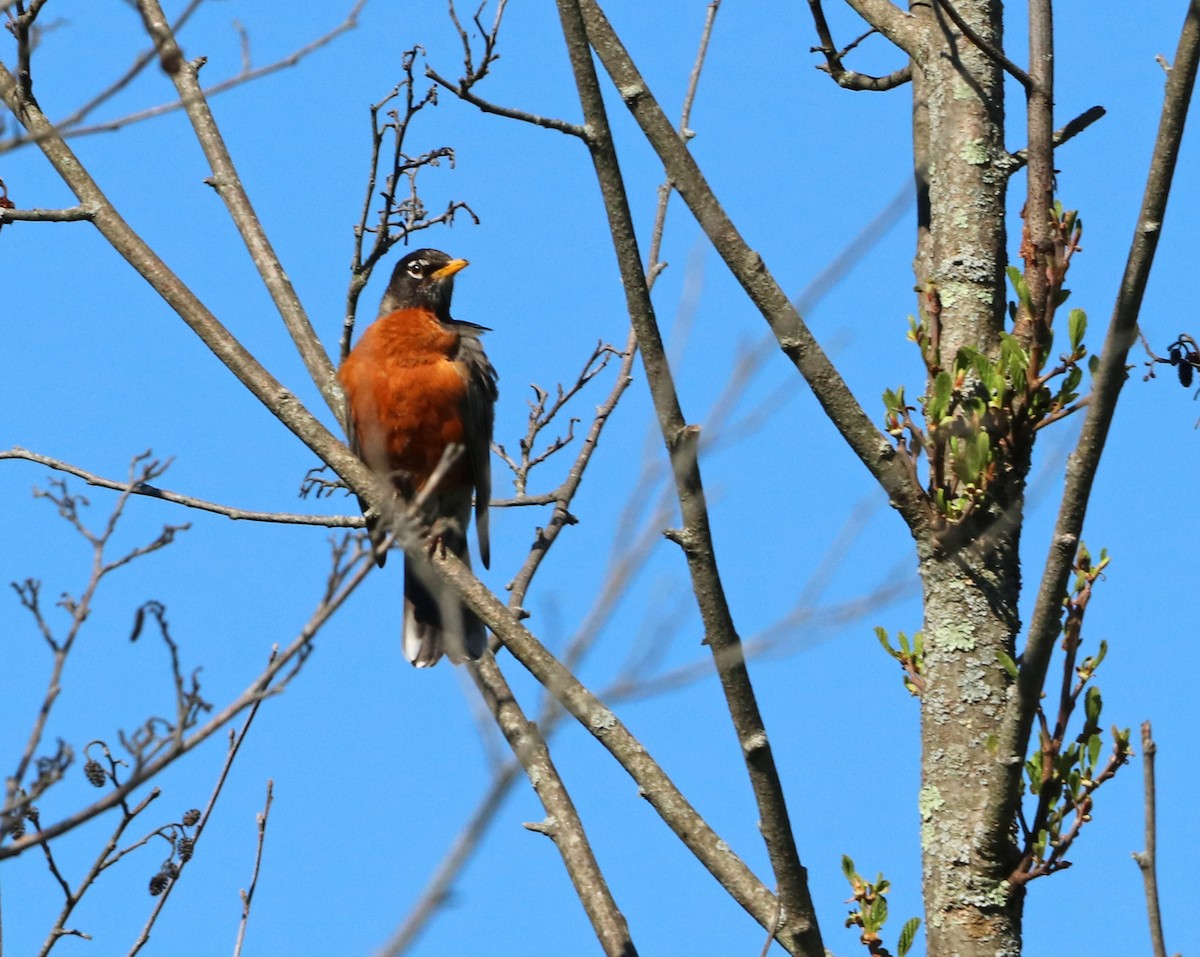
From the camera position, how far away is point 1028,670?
104 inches

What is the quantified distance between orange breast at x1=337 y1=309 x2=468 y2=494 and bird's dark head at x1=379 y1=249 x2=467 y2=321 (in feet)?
1.31

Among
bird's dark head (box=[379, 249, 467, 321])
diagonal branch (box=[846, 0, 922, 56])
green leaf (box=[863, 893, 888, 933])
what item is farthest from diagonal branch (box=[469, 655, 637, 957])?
bird's dark head (box=[379, 249, 467, 321])

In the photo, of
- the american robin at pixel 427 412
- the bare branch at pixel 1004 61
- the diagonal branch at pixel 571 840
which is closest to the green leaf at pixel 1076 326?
the bare branch at pixel 1004 61

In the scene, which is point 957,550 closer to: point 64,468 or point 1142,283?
point 1142,283

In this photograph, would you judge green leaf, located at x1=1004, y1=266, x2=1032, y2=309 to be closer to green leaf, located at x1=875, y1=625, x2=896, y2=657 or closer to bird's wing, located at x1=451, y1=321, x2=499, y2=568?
green leaf, located at x1=875, y1=625, x2=896, y2=657

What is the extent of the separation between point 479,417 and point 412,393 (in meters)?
0.32

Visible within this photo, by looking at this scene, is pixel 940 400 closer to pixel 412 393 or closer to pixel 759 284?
pixel 759 284

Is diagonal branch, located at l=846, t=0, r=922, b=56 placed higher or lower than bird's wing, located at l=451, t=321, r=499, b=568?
lower

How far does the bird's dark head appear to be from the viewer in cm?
630

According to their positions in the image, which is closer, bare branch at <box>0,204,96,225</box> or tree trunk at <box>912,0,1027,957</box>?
tree trunk at <box>912,0,1027,957</box>

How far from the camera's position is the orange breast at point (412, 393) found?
223 inches

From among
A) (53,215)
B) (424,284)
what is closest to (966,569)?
(53,215)

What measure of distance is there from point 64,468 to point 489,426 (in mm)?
2413

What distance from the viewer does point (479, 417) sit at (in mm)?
5879
